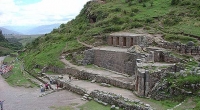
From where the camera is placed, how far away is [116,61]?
28172 mm

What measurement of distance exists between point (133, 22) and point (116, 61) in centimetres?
971

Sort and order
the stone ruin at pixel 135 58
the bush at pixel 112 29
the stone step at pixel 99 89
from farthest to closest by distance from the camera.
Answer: the bush at pixel 112 29, the stone ruin at pixel 135 58, the stone step at pixel 99 89

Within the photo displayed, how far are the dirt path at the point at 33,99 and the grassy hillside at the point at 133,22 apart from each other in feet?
21.3

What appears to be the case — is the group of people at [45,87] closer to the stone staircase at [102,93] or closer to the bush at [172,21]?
the stone staircase at [102,93]

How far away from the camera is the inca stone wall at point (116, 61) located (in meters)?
26.2

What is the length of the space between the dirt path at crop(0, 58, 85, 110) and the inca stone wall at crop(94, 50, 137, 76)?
559 cm

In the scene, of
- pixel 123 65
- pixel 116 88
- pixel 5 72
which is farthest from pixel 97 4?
pixel 116 88

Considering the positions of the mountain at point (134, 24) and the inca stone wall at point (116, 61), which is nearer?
the inca stone wall at point (116, 61)

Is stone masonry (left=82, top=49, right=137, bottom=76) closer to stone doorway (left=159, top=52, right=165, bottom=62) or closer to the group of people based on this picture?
stone doorway (left=159, top=52, right=165, bottom=62)

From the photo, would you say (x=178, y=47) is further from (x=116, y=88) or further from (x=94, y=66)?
(x=94, y=66)

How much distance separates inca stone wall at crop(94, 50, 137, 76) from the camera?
26.2 metres

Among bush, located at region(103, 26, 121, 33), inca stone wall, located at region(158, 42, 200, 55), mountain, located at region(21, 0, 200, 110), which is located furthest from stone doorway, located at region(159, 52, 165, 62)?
bush, located at region(103, 26, 121, 33)

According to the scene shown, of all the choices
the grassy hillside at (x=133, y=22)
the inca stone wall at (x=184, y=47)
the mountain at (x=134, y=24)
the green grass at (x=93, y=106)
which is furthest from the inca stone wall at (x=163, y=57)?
the green grass at (x=93, y=106)

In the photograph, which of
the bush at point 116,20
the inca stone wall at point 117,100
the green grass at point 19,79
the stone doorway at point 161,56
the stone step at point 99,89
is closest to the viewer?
the inca stone wall at point 117,100
